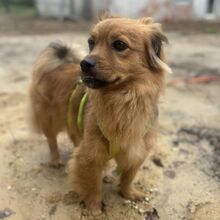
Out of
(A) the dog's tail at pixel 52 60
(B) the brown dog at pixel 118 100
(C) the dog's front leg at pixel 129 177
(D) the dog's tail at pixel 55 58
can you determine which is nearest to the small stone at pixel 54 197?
(B) the brown dog at pixel 118 100

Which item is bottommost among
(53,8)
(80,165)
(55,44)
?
(53,8)

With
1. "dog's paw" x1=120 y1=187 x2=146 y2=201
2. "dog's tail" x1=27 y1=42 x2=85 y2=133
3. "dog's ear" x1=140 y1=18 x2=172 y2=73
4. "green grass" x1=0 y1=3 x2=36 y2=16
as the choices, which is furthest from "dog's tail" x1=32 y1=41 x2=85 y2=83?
"green grass" x1=0 y1=3 x2=36 y2=16

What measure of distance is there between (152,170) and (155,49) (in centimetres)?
165

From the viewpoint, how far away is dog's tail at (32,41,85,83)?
4.42 meters

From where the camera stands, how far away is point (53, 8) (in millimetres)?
16297

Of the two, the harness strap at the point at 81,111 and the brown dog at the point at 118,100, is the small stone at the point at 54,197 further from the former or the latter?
the harness strap at the point at 81,111

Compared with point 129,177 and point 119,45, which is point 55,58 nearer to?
point 119,45

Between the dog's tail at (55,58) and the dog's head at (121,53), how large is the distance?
1092mm

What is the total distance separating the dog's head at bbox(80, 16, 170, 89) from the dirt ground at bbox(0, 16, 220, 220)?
1.37 meters

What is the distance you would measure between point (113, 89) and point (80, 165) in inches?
32.5

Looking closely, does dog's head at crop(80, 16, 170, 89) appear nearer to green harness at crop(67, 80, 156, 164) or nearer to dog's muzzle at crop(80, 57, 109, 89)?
dog's muzzle at crop(80, 57, 109, 89)

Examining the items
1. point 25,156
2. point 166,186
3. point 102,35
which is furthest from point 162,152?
point 102,35

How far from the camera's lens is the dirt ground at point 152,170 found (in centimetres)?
381

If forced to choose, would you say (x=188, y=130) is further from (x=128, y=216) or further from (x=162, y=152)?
(x=128, y=216)
